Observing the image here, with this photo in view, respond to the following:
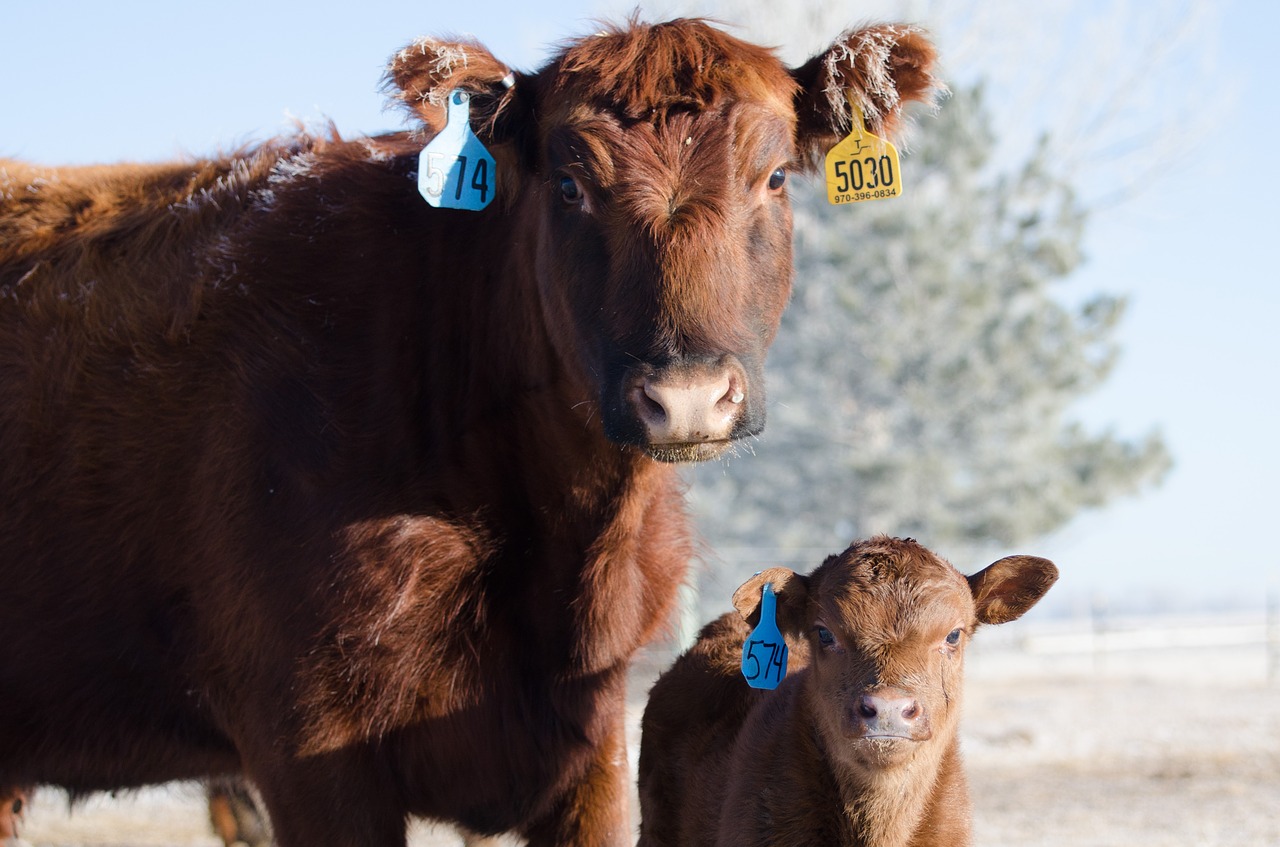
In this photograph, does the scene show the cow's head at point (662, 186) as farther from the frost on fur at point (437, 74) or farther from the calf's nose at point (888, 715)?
the calf's nose at point (888, 715)

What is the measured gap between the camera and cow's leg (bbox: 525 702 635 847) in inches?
168

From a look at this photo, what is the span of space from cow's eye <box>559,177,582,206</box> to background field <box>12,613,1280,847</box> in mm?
1939

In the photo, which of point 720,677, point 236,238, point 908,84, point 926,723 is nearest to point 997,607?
point 926,723

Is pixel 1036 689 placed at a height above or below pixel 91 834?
below

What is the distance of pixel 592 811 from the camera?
A: 14.0 feet

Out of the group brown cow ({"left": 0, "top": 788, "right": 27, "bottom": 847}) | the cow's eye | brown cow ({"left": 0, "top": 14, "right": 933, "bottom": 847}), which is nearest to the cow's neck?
brown cow ({"left": 0, "top": 14, "right": 933, "bottom": 847})

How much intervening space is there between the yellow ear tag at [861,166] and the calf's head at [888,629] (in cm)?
114

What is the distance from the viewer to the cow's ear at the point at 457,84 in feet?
12.9

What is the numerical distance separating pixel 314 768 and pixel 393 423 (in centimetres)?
104

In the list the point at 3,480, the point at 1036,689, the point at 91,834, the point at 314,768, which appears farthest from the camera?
the point at 1036,689

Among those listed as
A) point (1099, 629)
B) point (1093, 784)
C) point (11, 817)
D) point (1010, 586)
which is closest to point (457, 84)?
point (1010, 586)

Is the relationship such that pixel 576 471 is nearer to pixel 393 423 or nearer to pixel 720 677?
pixel 393 423

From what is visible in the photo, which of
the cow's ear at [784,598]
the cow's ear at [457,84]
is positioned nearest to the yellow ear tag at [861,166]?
the cow's ear at [457,84]

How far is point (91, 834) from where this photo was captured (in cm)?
812
